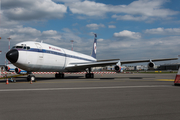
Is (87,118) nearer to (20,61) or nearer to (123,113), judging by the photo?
(123,113)

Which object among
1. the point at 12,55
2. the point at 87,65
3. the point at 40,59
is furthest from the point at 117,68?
the point at 12,55

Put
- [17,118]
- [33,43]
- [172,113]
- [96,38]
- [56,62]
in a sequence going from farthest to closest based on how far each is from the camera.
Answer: [96,38]
[56,62]
[33,43]
[172,113]
[17,118]

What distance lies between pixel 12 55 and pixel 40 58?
3.44 metres

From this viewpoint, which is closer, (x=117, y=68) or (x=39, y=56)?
(x=39, y=56)

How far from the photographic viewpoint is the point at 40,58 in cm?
1852

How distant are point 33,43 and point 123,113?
1601cm

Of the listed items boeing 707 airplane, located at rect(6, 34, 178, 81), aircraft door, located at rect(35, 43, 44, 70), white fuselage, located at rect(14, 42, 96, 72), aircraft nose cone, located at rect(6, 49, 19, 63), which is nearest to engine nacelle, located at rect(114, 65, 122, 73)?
boeing 707 airplane, located at rect(6, 34, 178, 81)

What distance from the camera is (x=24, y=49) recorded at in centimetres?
1702

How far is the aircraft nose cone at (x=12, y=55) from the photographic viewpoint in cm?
1549

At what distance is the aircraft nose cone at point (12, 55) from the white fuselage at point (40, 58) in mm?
319

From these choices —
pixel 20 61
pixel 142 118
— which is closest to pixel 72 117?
pixel 142 118

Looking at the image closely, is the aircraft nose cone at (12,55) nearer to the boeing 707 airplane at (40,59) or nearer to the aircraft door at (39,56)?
the boeing 707 airplane at (40,59)

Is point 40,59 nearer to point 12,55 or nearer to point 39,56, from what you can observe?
point 39,56

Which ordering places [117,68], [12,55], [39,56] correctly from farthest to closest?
[117,68] < [39,56] < [12,55]
